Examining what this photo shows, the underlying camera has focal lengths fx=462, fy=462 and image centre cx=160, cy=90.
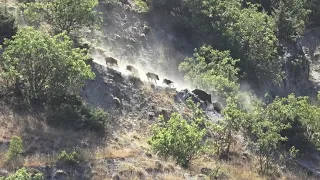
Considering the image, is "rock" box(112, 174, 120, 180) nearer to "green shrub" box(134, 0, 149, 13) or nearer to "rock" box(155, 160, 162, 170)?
"rock" box(155, 160, 162, 170)

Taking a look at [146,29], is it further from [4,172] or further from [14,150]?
[4,172]

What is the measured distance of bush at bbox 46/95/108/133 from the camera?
35919 millimetres

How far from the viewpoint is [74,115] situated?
36719mm

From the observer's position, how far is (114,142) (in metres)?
37.1

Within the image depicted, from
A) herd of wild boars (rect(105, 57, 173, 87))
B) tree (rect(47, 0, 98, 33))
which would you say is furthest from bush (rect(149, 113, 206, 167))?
tree (rect(47, 0, 98, 33))

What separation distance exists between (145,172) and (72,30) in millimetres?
21895

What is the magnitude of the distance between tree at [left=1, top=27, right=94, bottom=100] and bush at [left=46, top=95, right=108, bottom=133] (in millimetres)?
860

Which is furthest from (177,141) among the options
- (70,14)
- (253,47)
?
(253,47)

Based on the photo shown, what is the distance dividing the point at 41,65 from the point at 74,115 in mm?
4689

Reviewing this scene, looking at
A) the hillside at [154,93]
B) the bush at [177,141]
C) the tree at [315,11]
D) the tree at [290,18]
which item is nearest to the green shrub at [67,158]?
the hillside at [154,93]

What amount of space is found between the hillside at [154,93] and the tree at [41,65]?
9 centimetres

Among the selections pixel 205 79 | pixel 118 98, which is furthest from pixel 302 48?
pixel 118 98

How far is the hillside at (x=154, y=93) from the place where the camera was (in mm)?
33594

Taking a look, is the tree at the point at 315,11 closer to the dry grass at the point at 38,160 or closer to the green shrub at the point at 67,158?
the green shrub at the point at 67,158
